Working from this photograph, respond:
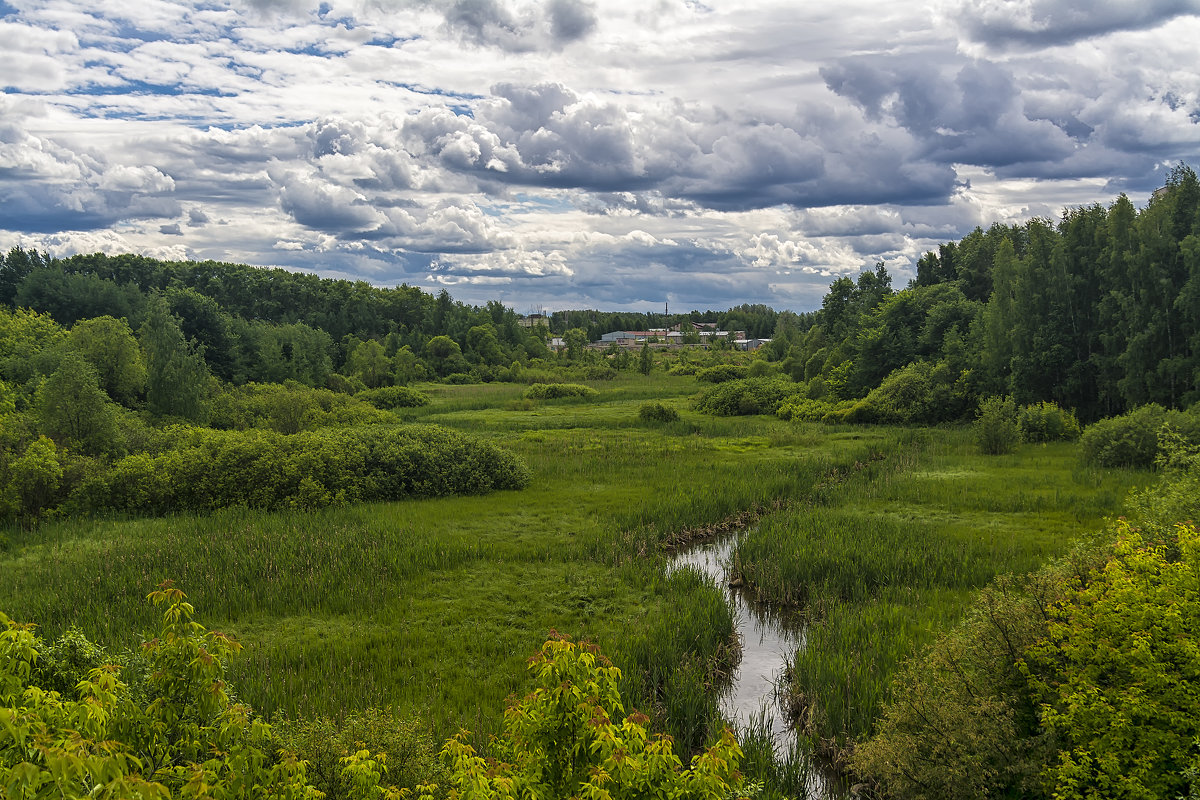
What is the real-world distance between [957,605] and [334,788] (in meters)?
12.8

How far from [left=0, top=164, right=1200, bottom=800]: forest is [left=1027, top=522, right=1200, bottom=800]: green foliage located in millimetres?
47

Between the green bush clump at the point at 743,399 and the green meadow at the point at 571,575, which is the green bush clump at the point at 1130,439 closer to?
the green meadow at the point at 571,575

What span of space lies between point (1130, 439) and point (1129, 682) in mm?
24460

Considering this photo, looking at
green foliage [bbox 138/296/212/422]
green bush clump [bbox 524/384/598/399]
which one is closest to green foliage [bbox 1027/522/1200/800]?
green foliage [bbox 138/296/212/422]

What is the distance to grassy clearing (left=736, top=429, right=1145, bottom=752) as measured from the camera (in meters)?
11.9

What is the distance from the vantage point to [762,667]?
1355cm

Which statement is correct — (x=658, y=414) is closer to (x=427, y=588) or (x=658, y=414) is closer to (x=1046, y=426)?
(x=1046, y=426)

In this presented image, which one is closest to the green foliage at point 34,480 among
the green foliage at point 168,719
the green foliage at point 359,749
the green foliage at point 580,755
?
the green foliage at point 359,749

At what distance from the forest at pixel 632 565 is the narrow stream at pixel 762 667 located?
375mm

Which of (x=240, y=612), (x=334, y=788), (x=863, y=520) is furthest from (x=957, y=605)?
(x=240, y=612)

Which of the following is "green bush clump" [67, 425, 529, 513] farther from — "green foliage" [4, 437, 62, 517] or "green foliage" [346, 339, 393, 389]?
"green foliage" [346, 339, 393, 389]

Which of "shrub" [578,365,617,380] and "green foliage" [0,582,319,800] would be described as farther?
"shrub" [578,365,617,380]

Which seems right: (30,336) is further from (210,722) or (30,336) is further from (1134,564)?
(1134,564)

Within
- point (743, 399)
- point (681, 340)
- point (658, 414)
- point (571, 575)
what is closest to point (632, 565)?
point (571, 575)
